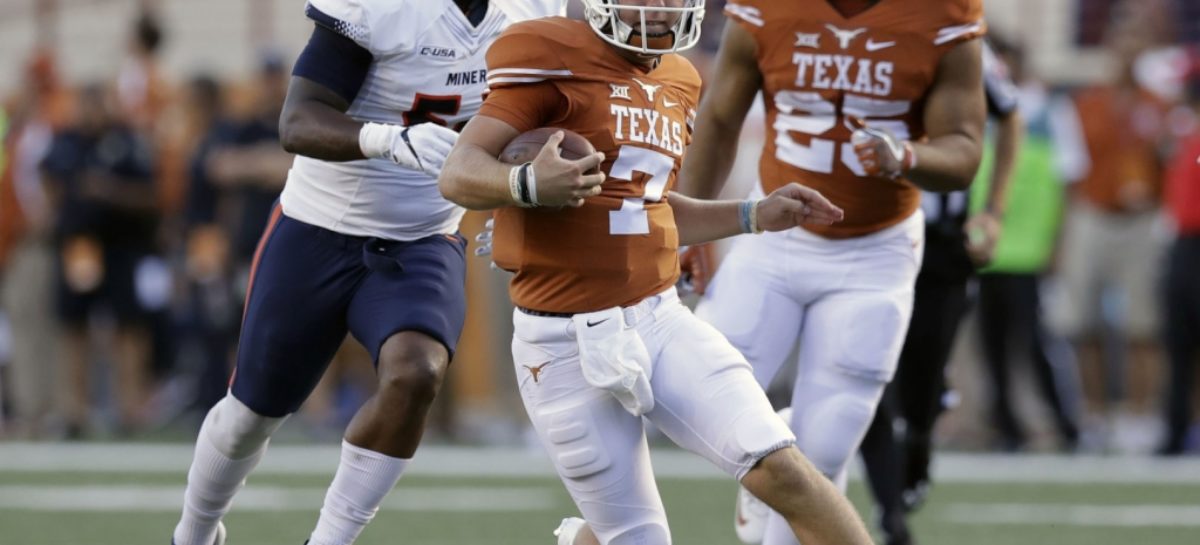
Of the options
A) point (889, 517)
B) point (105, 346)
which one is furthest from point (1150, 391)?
point (105, 346)

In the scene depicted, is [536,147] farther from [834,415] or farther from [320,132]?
[834,415]

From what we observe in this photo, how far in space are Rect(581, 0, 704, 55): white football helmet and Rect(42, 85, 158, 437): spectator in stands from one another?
263 inches

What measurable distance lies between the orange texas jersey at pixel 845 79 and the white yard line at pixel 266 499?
272 cm

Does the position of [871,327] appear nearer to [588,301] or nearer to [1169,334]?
[588,301]

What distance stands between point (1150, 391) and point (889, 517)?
5.37 metres

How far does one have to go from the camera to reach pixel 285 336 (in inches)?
195

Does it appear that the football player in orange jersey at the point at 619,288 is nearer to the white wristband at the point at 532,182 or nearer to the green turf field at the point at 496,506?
the white wristband at the point at 532,182

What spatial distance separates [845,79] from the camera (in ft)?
16.7

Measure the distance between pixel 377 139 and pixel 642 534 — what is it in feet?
3.69

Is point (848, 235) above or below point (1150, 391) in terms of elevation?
above

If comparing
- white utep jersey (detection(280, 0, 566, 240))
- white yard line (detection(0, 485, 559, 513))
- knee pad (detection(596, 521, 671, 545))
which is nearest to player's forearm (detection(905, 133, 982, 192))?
white utep jersey (detection(280, 0, 566, 240))

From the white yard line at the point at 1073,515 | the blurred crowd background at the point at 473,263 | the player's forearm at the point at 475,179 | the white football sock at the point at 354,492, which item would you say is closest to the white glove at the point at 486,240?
the player's forearm at the point at 475,179

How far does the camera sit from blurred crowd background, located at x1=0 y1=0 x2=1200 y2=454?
9.62m

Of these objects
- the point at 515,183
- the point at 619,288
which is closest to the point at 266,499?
the point at 619,288
